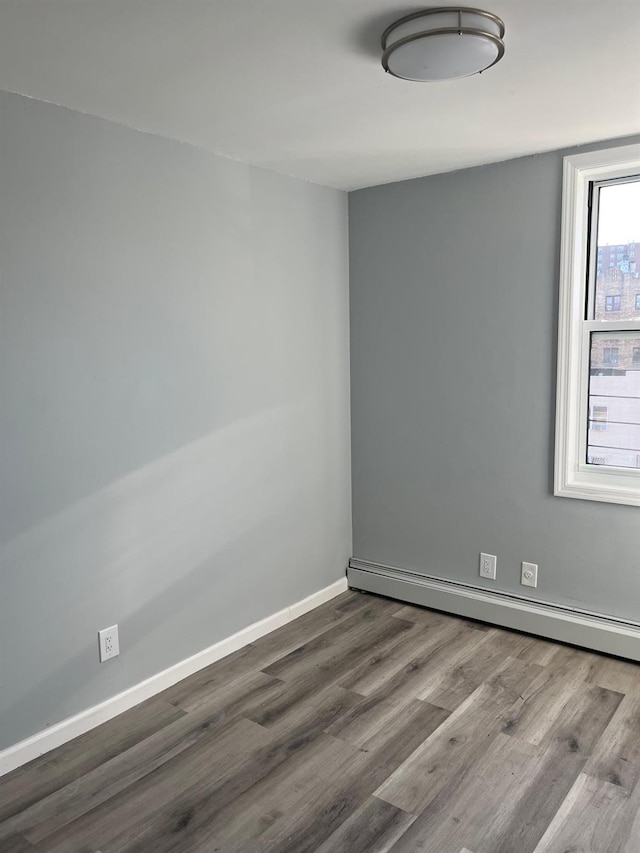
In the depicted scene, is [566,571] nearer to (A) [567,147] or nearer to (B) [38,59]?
(A) [567,147]

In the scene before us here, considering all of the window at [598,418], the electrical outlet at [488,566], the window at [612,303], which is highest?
the window at [612,303]

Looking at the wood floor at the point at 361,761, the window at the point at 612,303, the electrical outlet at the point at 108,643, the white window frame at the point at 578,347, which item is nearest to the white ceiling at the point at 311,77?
the white window frame at the point at 578,347

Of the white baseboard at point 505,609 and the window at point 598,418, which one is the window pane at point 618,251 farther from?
the white baseboard at point 505,609

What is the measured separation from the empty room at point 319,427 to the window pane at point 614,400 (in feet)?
0.05

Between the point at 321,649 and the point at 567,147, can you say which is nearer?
the point at 567,147

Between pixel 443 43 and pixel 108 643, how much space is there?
2367 mm

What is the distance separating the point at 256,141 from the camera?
2754mm

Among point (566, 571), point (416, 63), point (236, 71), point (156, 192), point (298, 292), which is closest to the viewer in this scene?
point (416, 63)

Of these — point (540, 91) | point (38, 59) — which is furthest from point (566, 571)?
point (38, 59)

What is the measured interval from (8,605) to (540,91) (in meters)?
2.53

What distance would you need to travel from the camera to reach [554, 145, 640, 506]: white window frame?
116 inches

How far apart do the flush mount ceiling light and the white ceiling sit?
0.04 metres

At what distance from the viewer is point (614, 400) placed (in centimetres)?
309

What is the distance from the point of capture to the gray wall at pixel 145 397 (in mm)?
2305
